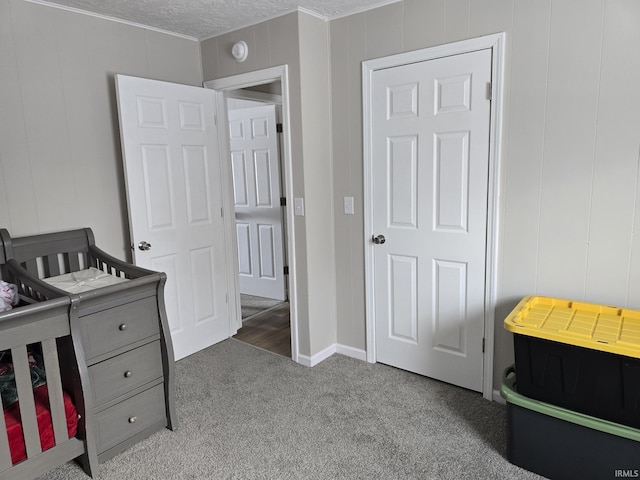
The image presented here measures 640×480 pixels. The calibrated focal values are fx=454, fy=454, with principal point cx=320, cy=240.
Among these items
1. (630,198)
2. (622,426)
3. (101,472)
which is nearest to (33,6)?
(101,472)

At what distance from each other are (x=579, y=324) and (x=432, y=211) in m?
1.00

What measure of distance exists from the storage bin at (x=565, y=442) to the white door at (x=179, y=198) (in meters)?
2.14

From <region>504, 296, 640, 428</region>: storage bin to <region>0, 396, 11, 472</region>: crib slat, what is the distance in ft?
6.72

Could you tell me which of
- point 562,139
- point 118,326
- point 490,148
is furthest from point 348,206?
point 118,326

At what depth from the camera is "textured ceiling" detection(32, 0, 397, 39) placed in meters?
2.54

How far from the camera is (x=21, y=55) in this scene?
242 centimetres

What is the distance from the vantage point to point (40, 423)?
1902mm

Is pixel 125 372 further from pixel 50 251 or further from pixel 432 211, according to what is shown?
pixel 432 211

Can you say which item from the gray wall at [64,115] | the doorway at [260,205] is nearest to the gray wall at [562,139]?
the gray wall at [64,115]

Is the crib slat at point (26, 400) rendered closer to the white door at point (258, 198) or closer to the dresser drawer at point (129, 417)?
the dresser drawer at point (129, 417)

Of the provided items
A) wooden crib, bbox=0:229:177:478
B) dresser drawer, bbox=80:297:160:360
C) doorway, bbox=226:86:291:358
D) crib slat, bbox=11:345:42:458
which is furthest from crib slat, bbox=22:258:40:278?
doorway, bbox=226:86:291:358

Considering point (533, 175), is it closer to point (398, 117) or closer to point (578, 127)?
point (578, 127)

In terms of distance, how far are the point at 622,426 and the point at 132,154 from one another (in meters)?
2.84

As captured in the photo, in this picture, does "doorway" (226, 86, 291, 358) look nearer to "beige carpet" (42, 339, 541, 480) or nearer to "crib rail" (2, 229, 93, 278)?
"beige carpet" (42, 339, 541, 480)
